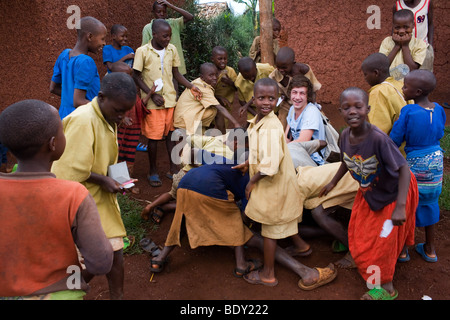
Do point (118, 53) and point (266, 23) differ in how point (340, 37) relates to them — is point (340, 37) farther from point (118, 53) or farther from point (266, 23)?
point (118, 53)

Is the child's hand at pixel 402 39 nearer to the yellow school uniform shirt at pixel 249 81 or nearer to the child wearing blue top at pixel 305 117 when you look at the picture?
the child wearing blue top at pixel 305 117

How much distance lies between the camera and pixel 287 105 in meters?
4.41

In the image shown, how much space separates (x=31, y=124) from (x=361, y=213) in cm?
218

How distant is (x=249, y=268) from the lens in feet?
9.54

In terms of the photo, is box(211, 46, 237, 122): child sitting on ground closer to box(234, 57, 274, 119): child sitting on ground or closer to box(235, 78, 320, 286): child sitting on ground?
box(234, 57, 274, 119): child sitting on ground

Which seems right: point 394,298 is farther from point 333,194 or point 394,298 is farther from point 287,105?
point 287,105

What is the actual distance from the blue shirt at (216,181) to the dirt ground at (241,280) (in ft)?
1.88

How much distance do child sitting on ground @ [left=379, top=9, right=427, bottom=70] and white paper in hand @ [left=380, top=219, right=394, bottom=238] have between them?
210 cm

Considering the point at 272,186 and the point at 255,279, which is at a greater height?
the point at 272,186

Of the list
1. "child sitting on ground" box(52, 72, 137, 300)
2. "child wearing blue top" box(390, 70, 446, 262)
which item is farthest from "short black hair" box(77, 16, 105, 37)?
"child wearing blue top" box(390, 70, 446, 262)

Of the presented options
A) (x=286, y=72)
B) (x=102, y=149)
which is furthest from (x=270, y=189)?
(x=286, y=72)

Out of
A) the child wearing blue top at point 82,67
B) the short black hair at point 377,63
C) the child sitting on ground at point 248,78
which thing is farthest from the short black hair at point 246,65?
the child wearing blue top at point 82,67

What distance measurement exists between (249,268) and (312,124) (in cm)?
148

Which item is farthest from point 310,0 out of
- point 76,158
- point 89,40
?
point 76,158
